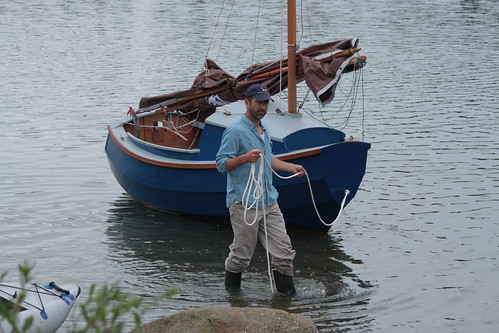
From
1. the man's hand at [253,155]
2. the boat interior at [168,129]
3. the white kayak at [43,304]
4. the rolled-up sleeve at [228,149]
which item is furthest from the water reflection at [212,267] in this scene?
the man's hand at [253,155]

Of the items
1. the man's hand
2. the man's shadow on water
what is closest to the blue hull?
the man's shadow on water

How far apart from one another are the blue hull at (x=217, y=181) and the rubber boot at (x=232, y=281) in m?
2.15

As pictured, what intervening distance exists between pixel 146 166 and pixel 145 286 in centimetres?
305

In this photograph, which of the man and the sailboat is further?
the sailboat

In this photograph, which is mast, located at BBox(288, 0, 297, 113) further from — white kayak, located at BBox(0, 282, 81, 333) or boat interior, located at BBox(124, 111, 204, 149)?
white kayak, located at BBox(0, 282, 81, 333)

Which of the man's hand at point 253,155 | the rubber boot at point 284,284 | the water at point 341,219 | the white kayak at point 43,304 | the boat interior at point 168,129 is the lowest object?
the water at point 341,219

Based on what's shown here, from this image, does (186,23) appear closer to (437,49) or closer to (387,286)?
(437,49)

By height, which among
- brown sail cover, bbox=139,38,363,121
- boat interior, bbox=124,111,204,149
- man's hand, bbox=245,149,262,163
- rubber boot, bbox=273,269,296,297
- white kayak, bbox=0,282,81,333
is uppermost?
man's hand, bbox=245,149,262,163

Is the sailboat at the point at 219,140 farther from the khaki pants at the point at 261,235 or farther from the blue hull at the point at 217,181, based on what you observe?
the khaki pants at the point at 261,235

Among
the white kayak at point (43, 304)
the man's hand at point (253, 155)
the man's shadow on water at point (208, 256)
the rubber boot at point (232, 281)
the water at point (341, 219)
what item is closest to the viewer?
the white kayak at point (43, 304)

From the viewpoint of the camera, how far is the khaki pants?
8984 millimetres

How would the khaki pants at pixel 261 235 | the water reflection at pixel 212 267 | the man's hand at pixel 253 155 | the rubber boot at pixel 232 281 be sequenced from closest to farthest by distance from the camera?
the man's hand at pixel 253 155
the khaki pants at pixel 261 235
the water reflection at pixel 212 267
the rubber boot at pixel 232 281

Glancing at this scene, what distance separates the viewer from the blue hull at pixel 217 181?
11172 millimetres

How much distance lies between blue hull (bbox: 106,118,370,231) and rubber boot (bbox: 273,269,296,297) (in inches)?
80.7
